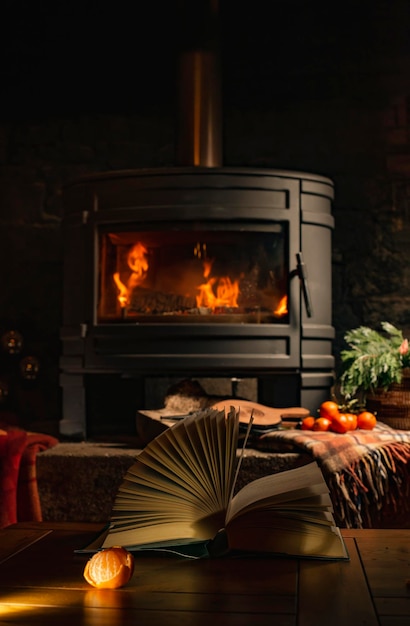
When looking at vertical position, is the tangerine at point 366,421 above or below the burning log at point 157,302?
below

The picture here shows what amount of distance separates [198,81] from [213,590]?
3.08 m

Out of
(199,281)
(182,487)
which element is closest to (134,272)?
(199,281)

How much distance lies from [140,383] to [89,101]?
53.5 inches

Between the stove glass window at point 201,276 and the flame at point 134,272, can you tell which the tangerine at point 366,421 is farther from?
the flame at point 134,272

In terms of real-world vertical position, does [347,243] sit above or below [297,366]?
above

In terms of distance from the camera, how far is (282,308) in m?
3.46

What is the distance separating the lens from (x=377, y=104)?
166 inches

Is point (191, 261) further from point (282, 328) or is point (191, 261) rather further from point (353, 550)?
point (353, 550)

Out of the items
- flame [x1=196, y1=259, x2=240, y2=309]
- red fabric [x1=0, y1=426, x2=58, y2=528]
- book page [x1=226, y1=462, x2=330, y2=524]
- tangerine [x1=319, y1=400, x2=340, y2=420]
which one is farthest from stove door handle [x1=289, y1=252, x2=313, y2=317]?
book page [x1=226, y1=462, x2=330, y2=524]

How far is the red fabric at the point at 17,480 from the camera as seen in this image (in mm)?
2996

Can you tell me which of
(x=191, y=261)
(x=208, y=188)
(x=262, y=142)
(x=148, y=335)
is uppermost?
(x=262, y=142)

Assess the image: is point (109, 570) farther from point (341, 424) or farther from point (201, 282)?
point (201, 282)

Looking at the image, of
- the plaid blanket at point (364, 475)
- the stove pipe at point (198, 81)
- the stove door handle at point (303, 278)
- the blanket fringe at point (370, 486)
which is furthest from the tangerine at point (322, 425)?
the stove pipe at point (198, 81)

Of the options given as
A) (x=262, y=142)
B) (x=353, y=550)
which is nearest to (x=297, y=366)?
(x=262, y=142)
